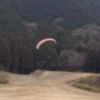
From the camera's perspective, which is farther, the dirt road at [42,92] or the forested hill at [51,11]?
the forested hill at [51,11]

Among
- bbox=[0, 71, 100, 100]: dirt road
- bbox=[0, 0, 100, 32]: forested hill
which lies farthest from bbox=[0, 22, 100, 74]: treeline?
bbox=[0, 0, 100, 32]: forested hill

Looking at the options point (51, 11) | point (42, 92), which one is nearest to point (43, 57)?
point (42, 92)

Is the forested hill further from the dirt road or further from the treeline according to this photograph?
the dirt road

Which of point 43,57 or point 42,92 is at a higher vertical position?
point 43,57

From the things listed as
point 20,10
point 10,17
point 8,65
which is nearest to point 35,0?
point 20,10

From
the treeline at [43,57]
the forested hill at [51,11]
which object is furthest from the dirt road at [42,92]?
the forested hill at [51,11]

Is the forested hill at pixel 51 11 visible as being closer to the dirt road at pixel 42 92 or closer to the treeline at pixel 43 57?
the treeline at pixel 43 57

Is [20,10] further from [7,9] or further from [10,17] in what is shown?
[10,17]

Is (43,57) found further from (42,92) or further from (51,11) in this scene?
(51,11)

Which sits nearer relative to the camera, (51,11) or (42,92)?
(42,92)

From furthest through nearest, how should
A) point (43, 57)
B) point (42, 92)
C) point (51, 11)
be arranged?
point (51, 11), point (43, 57), point (42, 92)
